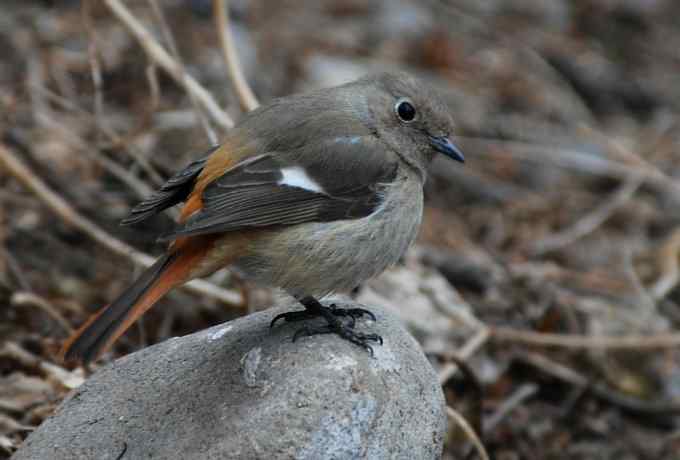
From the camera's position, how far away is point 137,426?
341 cm

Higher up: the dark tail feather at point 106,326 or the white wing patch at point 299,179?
the white wing patch at point 299,179

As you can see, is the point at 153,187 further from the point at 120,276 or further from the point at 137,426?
the point at 137,426

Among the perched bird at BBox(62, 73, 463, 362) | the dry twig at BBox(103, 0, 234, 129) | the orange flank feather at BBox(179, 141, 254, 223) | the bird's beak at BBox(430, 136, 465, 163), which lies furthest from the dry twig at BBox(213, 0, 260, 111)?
the orange flank feather at BBox(179, 141, 254, 223)

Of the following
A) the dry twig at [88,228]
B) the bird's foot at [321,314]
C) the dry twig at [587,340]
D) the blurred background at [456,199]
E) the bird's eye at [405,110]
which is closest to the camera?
the bird's foot at [321,314]

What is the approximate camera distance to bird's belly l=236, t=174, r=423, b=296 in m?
3.61

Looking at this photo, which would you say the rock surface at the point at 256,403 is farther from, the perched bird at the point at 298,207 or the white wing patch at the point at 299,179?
the white wing patch at the point at 299,179

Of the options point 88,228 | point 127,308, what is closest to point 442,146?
point 127,308

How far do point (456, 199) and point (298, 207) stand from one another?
12.7 ft

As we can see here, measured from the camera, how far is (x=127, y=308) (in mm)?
3266

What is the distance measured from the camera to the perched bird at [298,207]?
11.4ft

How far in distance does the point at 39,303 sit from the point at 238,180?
1633mm

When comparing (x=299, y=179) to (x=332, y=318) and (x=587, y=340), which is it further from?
(x=587, y=340)

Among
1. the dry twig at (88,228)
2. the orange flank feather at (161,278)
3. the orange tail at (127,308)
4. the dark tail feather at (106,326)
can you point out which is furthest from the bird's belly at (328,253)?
the dry twig at (88,228)

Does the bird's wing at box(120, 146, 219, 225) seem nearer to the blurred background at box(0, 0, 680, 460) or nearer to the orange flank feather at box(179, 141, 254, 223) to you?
the orange flank feather at box(179, 141, 254, 223)
